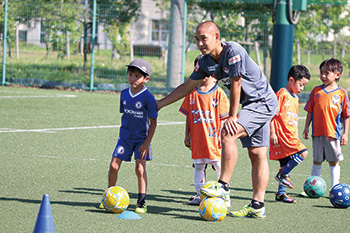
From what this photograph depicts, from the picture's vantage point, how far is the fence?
1962 cm

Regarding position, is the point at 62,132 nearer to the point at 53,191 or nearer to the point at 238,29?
the point at 53,191

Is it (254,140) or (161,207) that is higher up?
(254,140)

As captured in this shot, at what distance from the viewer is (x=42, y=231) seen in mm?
4148

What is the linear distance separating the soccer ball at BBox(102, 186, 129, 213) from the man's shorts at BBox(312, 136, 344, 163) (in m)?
2.67

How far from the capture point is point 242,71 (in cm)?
537

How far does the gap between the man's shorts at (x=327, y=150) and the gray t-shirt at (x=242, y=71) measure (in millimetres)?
1575

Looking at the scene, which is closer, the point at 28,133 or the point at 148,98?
the point at 148,98

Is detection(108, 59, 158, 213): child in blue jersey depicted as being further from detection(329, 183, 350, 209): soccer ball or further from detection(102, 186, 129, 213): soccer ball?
detection(329, 183, 350, 209): soccer ball

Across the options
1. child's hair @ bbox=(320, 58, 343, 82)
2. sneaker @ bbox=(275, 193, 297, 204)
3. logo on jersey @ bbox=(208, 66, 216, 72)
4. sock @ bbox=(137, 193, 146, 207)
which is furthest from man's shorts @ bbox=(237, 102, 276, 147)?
child's hair @ bbox=(320, 58, 343, 82)

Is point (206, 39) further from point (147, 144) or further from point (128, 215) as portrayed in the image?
point (128, 215)

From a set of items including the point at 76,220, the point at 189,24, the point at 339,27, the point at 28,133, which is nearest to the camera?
the point at 76,220

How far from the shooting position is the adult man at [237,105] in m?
5.43

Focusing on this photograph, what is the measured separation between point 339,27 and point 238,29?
3.25 meters

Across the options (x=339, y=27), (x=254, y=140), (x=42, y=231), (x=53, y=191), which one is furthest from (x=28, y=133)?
(x=339, y=27)
